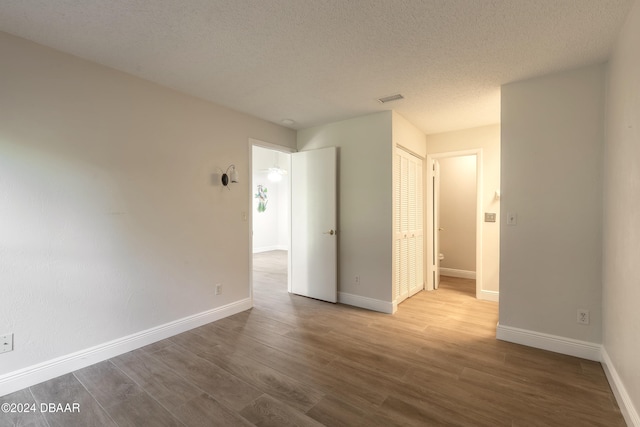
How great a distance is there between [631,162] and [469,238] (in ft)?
12.9

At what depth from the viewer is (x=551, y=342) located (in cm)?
252

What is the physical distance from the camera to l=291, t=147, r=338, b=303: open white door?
386cm

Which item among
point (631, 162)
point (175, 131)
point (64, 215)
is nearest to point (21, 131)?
point (64, 215)

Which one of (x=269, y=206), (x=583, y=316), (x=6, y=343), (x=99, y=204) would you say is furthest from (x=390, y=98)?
(x=269, y=206)

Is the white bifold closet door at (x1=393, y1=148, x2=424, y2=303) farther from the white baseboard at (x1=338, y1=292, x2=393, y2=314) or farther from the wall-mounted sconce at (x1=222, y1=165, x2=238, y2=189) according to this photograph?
the wall-mounted sconce at (x1=222, y1=165, x2=238, y2=189)

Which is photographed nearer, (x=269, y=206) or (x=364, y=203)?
(x=364, y=203)

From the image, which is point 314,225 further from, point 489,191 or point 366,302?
point 489,191

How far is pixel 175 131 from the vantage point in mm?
2900

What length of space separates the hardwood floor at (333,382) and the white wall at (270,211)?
564cm

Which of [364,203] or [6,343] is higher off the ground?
[364,203]

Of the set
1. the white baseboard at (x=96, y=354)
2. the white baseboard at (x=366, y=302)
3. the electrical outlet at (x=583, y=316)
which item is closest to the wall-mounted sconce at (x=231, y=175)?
the white baseboard at (x=96, y=354)

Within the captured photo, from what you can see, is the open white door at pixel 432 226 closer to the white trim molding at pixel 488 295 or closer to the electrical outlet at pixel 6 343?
the white trim molding at pixel 488 295

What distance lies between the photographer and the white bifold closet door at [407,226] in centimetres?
362

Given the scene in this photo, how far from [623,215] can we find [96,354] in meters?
3.95
